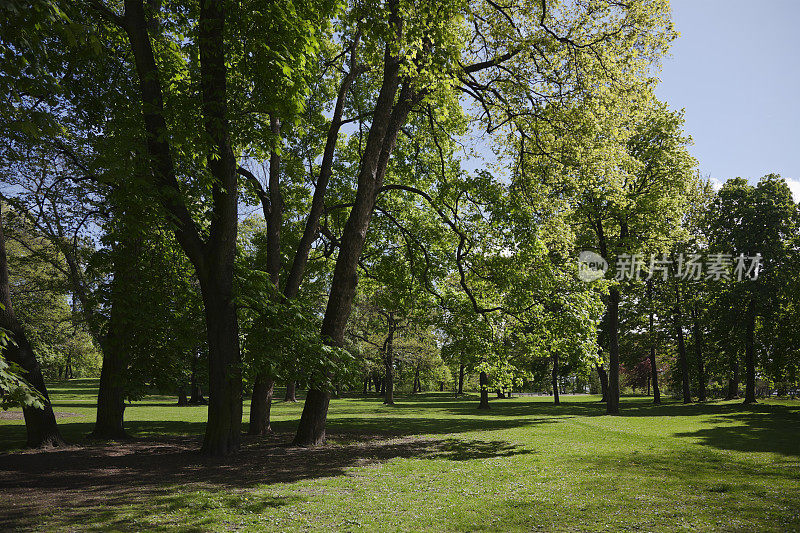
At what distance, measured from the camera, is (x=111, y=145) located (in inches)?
360

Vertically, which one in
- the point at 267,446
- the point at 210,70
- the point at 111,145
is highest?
the point at 210,70

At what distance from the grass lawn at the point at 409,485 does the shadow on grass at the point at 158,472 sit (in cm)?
4

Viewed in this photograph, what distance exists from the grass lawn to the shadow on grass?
4cm

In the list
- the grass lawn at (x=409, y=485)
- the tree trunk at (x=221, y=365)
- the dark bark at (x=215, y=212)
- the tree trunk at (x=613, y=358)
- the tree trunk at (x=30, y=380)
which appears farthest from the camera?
the tree trunk at (x=613, y=358)

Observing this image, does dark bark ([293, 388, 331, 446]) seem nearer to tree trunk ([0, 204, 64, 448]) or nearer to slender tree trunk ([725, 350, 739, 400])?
tree trunk ([0, 204, 64, 448])

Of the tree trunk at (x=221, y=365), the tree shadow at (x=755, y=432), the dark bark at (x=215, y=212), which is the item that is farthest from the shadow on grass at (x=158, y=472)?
the tree shadow at (x=755, y=432)

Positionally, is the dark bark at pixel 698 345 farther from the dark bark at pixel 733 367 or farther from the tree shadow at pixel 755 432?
the tree shadow at pixel 755 432

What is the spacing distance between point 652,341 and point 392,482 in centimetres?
3764

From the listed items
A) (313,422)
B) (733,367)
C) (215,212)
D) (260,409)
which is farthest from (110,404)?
(733,367)

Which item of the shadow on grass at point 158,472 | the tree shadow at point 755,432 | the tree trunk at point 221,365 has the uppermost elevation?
the tree trunk at point 221,365

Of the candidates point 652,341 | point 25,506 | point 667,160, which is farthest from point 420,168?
point 652,341

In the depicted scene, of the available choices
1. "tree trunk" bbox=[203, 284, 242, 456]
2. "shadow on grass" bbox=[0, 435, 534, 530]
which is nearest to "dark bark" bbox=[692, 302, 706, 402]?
"shadow on grass" bbox=[0, 435, 534, 530]

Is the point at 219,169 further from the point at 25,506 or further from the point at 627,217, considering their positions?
the point at 627,217

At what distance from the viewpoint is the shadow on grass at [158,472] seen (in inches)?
286
